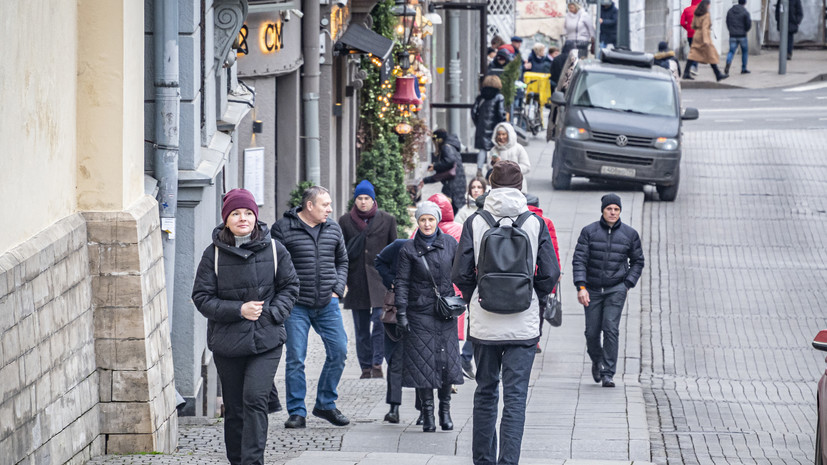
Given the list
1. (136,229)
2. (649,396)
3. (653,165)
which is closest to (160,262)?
(136,229)

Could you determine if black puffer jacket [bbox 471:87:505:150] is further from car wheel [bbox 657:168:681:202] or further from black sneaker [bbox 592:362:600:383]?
A: black sneaker [bbox 592:362:600:383]

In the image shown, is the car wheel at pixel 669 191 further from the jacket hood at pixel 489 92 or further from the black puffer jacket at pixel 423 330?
the black puffer jacket at pixel 423 330

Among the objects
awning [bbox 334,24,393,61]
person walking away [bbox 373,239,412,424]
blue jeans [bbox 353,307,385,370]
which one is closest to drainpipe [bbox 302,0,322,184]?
awning [bbox 334,24,393,61]

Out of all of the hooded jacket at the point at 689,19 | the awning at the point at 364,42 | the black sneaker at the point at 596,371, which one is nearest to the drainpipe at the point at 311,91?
the awning at the point at 364,42

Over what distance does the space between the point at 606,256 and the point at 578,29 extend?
2410 cm

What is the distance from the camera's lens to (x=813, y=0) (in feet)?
138

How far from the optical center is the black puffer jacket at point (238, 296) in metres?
7.56

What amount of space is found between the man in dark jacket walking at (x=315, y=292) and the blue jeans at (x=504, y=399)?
197 centimetres

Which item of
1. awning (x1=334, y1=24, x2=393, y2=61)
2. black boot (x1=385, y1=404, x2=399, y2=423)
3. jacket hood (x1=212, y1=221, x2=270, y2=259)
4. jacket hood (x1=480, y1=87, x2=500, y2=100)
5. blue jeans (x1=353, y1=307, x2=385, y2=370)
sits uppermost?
awning (x1=334, y1=24, x2=393, y2=61)

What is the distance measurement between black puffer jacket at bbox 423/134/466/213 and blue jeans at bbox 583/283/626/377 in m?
7.11

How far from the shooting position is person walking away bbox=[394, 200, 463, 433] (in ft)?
32.0

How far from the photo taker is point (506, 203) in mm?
7898

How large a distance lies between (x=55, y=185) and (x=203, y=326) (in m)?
3.56

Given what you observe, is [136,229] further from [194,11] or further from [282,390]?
[282,390]
